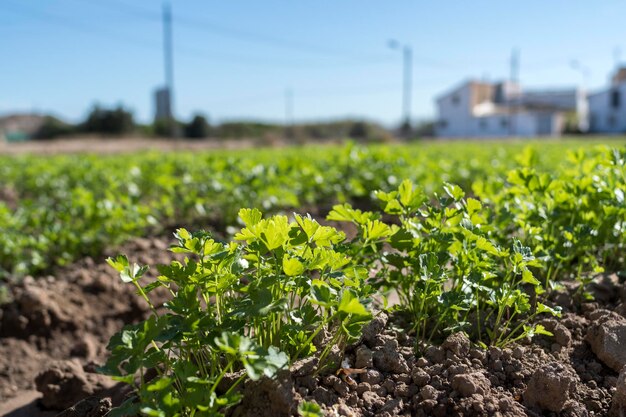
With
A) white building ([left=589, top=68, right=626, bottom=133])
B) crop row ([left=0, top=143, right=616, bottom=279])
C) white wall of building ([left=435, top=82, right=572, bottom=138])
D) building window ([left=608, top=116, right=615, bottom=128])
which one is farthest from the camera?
building window ([left=608, top=116, right=615, bottom=128])

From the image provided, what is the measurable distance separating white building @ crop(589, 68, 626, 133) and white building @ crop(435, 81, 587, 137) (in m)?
2.21

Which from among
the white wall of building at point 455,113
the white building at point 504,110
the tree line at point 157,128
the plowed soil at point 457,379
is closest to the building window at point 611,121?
the white building at point 504,110

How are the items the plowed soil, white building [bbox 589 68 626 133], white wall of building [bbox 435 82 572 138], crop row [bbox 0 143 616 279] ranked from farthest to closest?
white building [bbox 589 68 626 133]
white wall of building [bbox 435 82 572 138]
crop row [bbox 0 143 616 279]
the plowed soil

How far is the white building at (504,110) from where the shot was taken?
57750 mm

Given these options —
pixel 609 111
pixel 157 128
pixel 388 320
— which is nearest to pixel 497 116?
pixel 609 111

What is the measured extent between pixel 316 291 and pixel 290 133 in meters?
59.7

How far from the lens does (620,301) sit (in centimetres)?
286

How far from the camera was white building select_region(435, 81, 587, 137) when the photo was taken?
57.8 meters

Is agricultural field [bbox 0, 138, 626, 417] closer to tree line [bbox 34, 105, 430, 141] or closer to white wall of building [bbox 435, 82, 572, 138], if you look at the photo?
tree line [bbox 34, 105, 430, 141]

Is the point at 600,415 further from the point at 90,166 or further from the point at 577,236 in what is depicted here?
the point at 90,166

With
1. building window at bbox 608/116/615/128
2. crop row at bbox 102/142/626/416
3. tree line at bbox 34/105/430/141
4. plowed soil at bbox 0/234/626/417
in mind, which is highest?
building window at bbox 608/116/615/128

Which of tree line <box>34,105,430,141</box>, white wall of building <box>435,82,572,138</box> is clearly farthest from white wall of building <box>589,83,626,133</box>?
tree line <box>34,105,430,141</box>

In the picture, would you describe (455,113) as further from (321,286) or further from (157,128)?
(321,286)

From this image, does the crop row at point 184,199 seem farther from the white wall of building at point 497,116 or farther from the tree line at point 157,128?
the white wall of building at point 497,116
